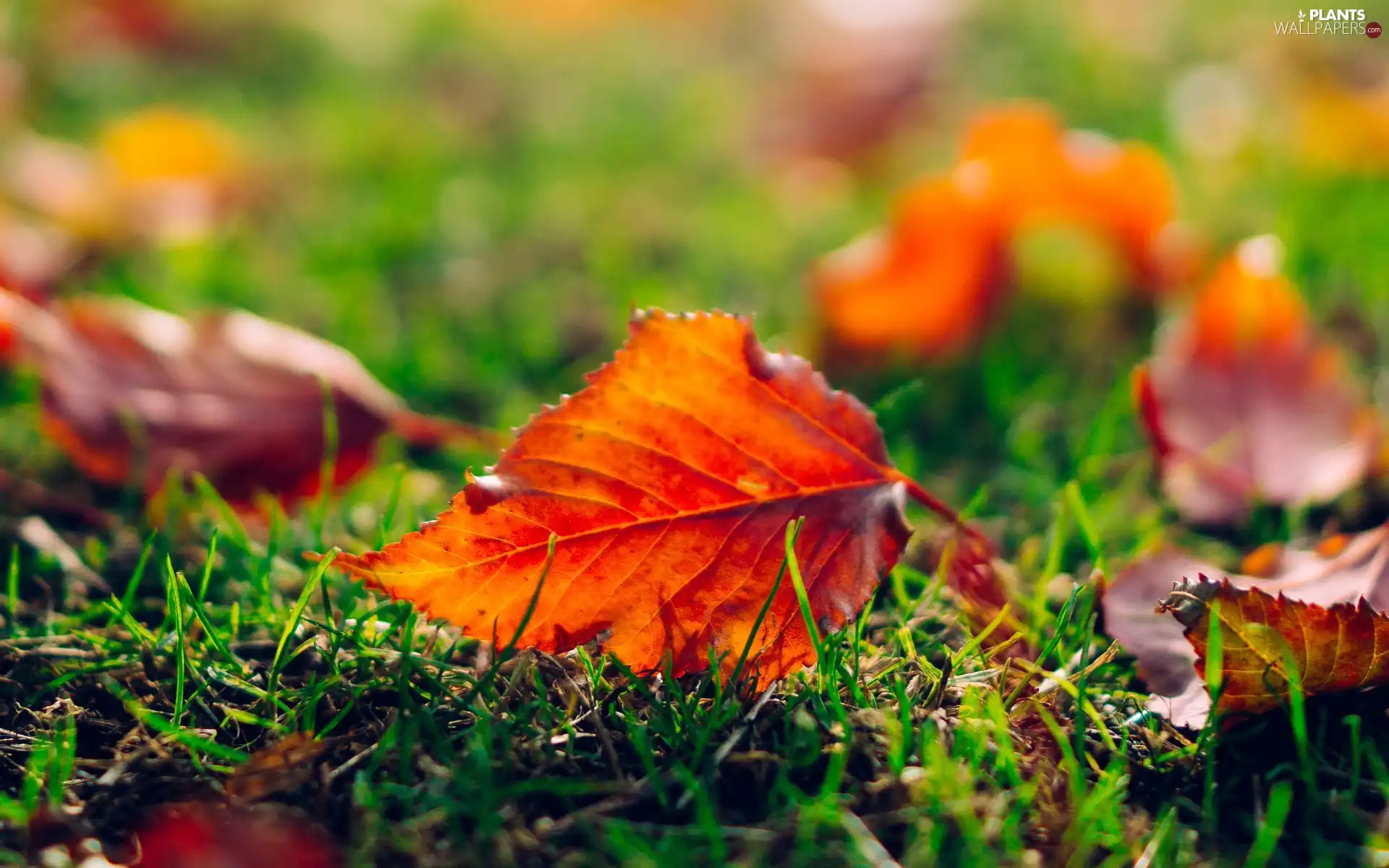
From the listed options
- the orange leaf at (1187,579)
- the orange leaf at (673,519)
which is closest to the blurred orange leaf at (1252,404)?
the orange leaf at (1187,579)

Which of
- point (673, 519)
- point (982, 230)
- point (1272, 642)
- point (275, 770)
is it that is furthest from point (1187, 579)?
point (982, 230)

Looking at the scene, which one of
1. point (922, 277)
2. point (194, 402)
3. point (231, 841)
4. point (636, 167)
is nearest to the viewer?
point (231, 841)

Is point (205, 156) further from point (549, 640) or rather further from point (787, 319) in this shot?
point (549, 640)

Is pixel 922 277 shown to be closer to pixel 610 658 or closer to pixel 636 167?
pixel 610 658

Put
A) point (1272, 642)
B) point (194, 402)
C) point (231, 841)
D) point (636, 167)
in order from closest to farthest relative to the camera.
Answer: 1. point (231, 841)
2. point (1272, 642)
3. point (194, 402)
4. point (636, 167)

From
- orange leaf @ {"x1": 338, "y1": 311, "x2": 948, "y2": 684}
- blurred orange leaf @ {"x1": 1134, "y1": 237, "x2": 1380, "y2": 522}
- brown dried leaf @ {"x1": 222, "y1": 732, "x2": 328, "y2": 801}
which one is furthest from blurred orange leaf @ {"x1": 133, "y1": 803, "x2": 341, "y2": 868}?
blurred orange leaf @ {"x1": 1134, "y1": 237, "x2": 1380, "y2": 522}

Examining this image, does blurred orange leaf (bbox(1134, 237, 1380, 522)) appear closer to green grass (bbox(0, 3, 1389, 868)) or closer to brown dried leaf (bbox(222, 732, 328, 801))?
green grass (bbox(0, 3, 1389, 868))

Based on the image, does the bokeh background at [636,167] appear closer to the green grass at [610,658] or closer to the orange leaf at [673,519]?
the green grass at [610,658]
